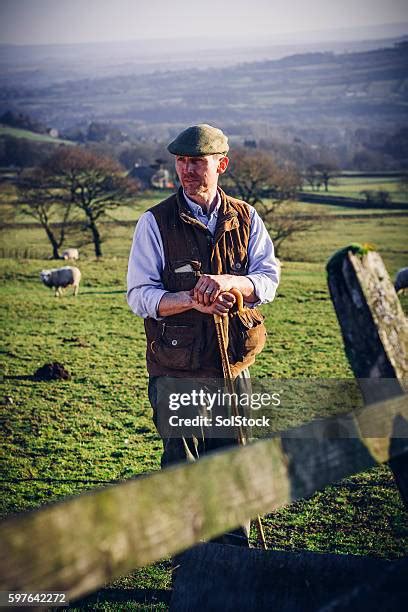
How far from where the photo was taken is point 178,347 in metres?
4.04

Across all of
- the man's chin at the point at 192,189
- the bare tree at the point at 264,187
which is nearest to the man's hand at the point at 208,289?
the man's chin at the point at 192,189

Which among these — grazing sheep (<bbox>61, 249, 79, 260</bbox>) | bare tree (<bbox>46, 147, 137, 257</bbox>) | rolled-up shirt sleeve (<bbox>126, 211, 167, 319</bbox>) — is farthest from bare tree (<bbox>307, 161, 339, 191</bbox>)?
rolled-up shirt sleeve (<bbox>126, 211, 167, 319</bbox>)

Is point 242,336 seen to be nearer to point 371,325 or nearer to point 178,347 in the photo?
point 178,347

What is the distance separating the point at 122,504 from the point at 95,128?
478 ft

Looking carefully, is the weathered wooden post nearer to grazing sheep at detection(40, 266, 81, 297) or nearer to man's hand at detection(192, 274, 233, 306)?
man's hand at detection(192, 274, 233, 306)

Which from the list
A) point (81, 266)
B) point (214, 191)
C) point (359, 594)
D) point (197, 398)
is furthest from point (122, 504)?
point (81, 266)

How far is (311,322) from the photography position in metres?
14.9

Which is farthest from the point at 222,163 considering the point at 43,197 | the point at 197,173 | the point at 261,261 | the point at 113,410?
the point at 43,197

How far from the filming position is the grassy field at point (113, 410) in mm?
5055

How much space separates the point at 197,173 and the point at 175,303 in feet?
3.14

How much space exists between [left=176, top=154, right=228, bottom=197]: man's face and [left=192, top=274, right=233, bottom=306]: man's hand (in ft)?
2.34

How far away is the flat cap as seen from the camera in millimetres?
3980

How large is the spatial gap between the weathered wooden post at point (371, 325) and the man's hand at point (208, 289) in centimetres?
118

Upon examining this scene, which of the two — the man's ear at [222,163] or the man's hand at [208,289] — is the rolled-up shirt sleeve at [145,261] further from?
the man's ear at [222,163]
